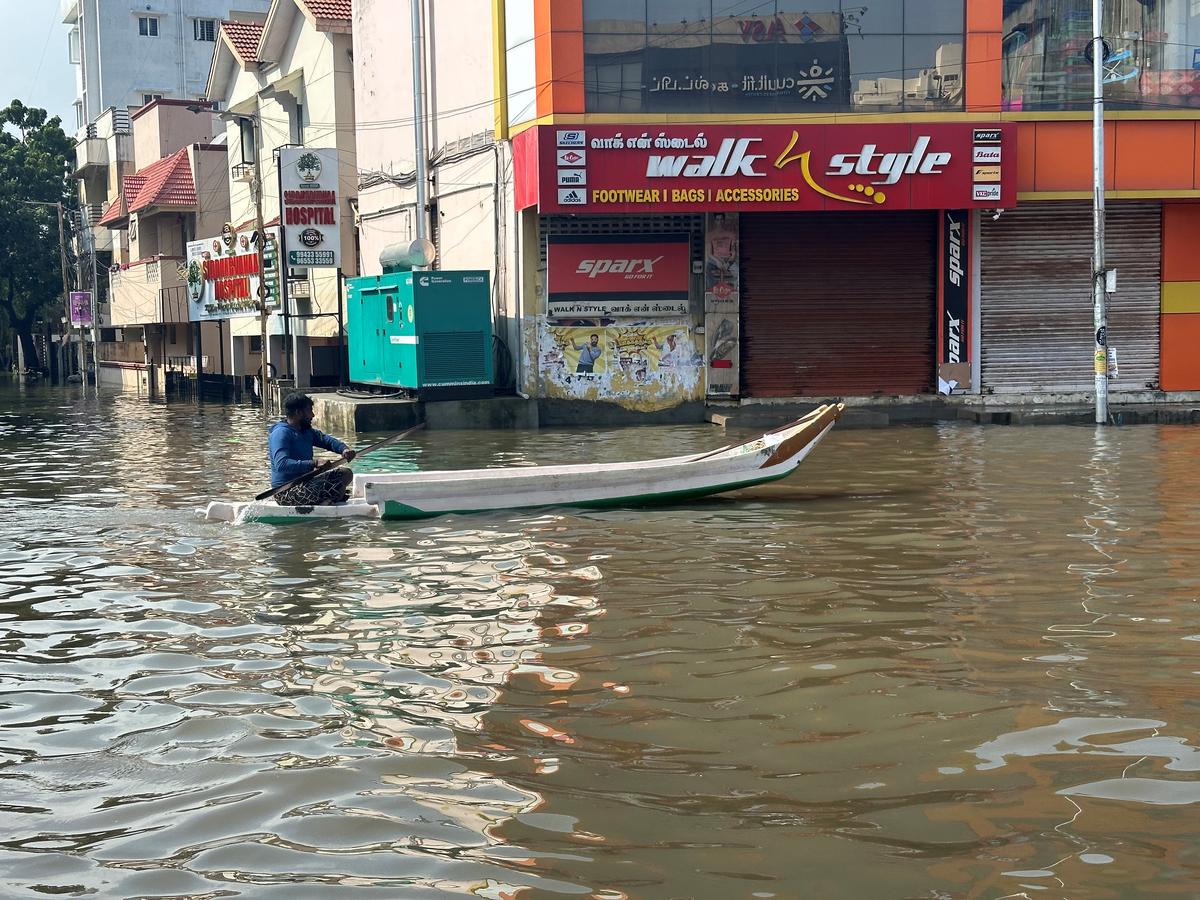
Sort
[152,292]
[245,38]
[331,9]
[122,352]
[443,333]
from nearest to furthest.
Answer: [443,333], [331,9], [245,38], [152,292], [122,352]

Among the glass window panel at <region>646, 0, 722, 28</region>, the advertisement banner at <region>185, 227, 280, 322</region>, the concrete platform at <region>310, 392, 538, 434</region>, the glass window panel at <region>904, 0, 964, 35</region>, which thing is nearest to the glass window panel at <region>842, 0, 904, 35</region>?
the glass window panel at <region>904, 0, 964, 35</region>

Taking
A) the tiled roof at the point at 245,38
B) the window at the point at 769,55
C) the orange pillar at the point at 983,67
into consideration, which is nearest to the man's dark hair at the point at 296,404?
the window at the point at 769,55

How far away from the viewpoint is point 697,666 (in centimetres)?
741

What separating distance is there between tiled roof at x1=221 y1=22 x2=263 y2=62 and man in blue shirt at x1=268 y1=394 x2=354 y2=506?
27.7 m

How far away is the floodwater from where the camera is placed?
15.9 ft

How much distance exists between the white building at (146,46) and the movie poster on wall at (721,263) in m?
45.2

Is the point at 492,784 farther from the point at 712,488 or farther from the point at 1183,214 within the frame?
the point at 1183,214

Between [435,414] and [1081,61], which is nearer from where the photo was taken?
[435,414]

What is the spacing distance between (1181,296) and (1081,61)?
4542mm

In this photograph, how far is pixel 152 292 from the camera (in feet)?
149

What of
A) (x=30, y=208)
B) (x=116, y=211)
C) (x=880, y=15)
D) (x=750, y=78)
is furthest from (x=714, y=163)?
(x=30, y=208)

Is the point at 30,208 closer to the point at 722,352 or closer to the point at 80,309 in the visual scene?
the point at 80,309

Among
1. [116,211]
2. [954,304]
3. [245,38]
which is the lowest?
[954,304]

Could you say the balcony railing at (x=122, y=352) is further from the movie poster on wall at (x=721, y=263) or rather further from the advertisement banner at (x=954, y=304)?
the advertisement banner at (x=954, y=304)
